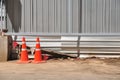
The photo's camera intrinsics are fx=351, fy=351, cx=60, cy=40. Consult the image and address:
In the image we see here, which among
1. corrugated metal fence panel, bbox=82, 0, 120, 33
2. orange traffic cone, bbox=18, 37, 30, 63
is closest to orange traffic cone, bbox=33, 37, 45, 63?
orange traffic cone, bbox=18, 37, 30, 63

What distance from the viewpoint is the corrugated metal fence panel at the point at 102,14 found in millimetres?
15250

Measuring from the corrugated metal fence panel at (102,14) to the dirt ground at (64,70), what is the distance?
5.42 feet

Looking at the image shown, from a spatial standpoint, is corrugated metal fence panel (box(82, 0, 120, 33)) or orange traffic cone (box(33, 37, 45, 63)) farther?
corrugated metal fence panel (box(82, 0, 120, 33))

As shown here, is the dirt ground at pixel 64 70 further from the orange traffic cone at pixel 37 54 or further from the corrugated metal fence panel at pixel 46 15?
the corrugated metal fence panel at pixel 46 15

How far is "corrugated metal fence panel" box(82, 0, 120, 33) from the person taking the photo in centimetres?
1525

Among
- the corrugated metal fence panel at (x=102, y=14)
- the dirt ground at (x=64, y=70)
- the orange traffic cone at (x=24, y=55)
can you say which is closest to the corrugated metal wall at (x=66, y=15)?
the corrugated metal fence panel at (x=102, y=14)

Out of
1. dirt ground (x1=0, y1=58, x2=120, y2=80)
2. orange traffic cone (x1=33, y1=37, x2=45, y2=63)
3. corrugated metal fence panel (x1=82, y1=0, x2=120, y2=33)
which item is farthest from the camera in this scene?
corrugated metal fence panel (x1=82, y1=0, x2=120, y2=33)

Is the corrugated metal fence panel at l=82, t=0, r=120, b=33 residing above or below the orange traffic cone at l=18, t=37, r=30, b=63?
above

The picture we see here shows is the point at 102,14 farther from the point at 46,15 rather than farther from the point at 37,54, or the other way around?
the point at 37,54

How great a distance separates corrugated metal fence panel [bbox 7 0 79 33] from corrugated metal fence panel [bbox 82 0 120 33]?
1.44 feet

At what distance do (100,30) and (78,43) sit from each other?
1.27m

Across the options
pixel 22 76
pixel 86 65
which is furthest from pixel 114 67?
pixel 22 76

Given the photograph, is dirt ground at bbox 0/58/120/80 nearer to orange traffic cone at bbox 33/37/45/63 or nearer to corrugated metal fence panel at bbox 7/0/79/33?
orange traffic cone at bbox 33/37/45/63

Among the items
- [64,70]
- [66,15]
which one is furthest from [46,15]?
[64,70]
